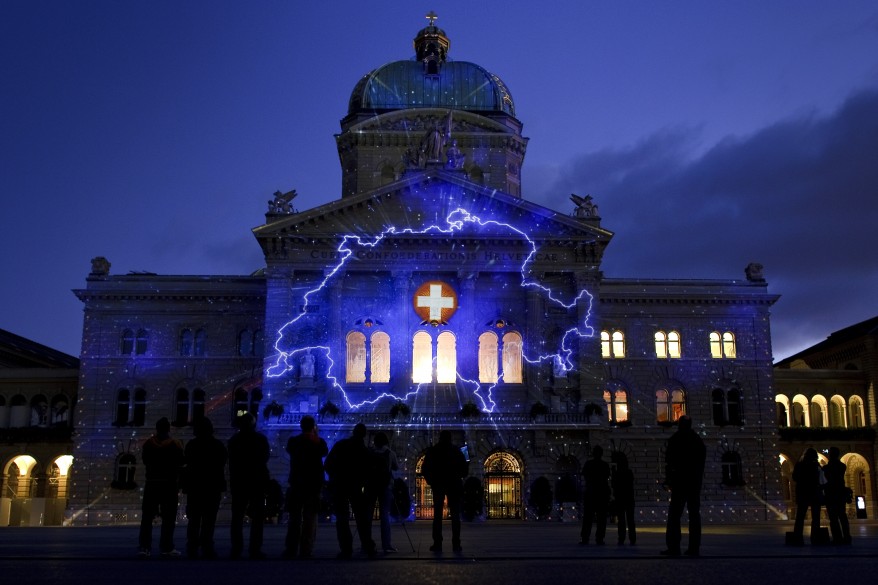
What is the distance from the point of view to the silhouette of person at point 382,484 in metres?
17.0

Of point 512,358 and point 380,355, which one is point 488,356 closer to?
point 512,358

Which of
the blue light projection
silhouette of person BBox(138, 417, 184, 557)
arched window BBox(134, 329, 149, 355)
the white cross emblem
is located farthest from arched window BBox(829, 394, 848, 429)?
silhouette of person BBox(138, 417, 184, 557)

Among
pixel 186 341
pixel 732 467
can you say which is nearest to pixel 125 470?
pixel 186 341

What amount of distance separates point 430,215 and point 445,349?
6.76 metres

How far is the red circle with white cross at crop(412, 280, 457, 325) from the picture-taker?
50.5 m

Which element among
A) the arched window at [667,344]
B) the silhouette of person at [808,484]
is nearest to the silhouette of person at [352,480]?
the silhouette of person at [808,484]

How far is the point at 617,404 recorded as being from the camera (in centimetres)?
5675

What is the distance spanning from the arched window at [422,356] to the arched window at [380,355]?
1.34 metres

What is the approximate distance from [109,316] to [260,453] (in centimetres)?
4240

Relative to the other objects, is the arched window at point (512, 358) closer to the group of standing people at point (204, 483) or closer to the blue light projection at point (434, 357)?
the blue light projection at point (434, 357)

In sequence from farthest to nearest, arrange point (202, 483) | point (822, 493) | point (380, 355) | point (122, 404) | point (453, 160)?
point (122, 404), point (453, 160), point (380, 355), point (822, 493), point (202, 483)

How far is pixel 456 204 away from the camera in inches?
2029

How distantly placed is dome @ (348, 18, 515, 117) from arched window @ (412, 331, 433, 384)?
18.4 metres

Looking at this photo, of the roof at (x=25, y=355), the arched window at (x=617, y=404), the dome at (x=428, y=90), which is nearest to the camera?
the arched window at (x=617, y=404)
